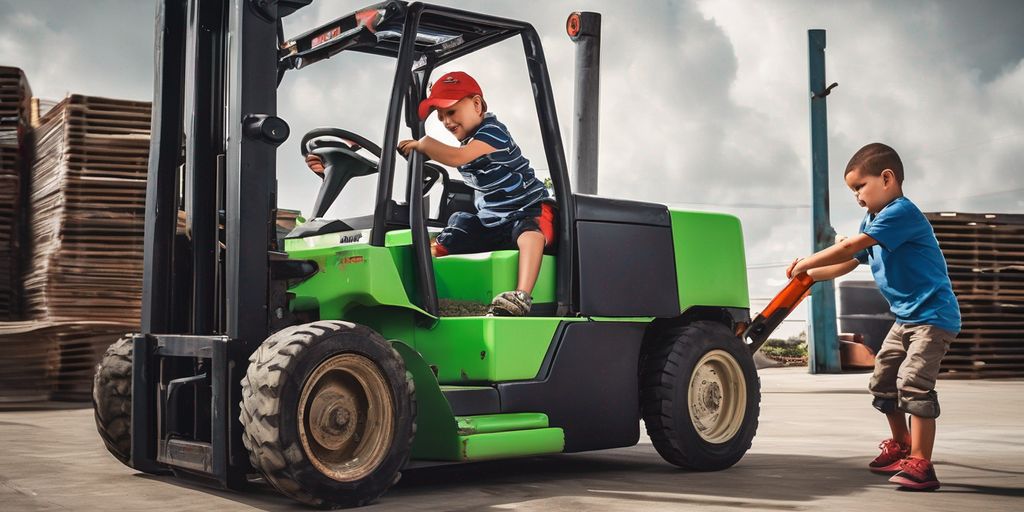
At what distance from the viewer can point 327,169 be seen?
6117mm

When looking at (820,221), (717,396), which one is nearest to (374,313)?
(717,396)

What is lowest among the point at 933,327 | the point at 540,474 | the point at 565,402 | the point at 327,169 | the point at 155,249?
the point at 540,474

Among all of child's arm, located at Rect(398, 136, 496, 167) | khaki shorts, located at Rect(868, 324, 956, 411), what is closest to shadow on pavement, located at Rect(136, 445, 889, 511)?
khaki shorts, located at Rect(868, 324, 956, 411)

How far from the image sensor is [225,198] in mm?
5266

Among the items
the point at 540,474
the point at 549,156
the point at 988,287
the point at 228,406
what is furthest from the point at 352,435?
the point at 988,287

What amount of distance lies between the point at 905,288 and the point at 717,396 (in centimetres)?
141

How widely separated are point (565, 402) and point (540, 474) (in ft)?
1.74

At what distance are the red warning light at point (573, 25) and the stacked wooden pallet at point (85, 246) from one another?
4572mm

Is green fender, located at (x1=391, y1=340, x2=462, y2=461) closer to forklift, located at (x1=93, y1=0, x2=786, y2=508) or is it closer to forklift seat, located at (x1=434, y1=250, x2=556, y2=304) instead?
forklift, located at (x1=93, y1=0, x2=786, y2=508)

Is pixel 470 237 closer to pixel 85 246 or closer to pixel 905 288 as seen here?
pixel 905 288

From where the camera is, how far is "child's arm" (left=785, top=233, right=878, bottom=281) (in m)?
5.44

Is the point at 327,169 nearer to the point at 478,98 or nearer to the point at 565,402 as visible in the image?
the point at 478,98

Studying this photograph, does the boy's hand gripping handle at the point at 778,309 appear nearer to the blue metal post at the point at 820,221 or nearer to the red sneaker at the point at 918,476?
the red sneaker at the point at 918,476

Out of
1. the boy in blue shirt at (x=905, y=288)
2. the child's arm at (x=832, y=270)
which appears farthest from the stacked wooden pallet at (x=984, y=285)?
the boy in blue shirt at (x=905, y=288)
